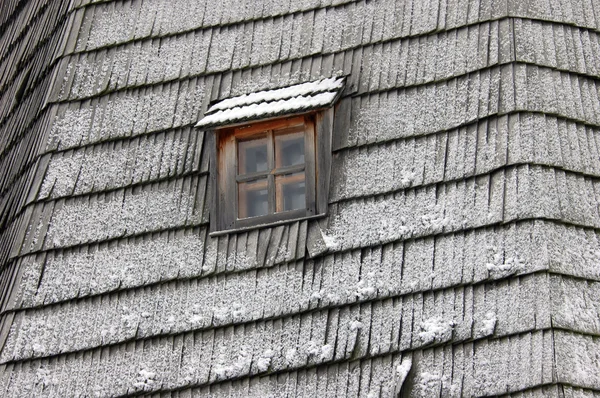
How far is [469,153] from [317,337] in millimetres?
1186

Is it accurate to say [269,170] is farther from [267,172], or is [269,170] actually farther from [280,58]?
[280,58]

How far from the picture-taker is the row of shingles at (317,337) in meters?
7.10

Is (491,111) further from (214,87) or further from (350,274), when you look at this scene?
(214,87)

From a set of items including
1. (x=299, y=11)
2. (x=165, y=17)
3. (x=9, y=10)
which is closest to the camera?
(x=299, y=11)

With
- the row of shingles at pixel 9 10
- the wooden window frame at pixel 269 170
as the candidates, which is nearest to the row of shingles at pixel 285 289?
the wooden window frame at pixel 269 170

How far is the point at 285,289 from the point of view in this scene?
764 centimetres

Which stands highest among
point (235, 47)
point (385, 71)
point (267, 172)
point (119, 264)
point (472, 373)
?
point (235, 47)

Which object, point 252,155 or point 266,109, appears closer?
point 266,109

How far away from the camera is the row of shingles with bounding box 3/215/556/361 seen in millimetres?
7238

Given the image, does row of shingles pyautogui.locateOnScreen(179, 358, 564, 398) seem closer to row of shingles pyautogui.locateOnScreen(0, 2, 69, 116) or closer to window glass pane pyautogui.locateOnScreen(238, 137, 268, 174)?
window glass pane pyautogui.locateOnScreen(238, 137, 268, 174)

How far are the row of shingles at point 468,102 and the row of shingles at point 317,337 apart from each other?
38.2 inches

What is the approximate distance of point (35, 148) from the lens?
8.75 m

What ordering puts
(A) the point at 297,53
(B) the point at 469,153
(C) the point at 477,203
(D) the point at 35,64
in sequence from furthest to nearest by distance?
(D) the point at 35,64 → (A) the point at 297,53 → (B) the point at 469,153 → (C) the point at 477,203

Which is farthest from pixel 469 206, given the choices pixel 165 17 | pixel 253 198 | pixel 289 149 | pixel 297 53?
pixel 165 17
